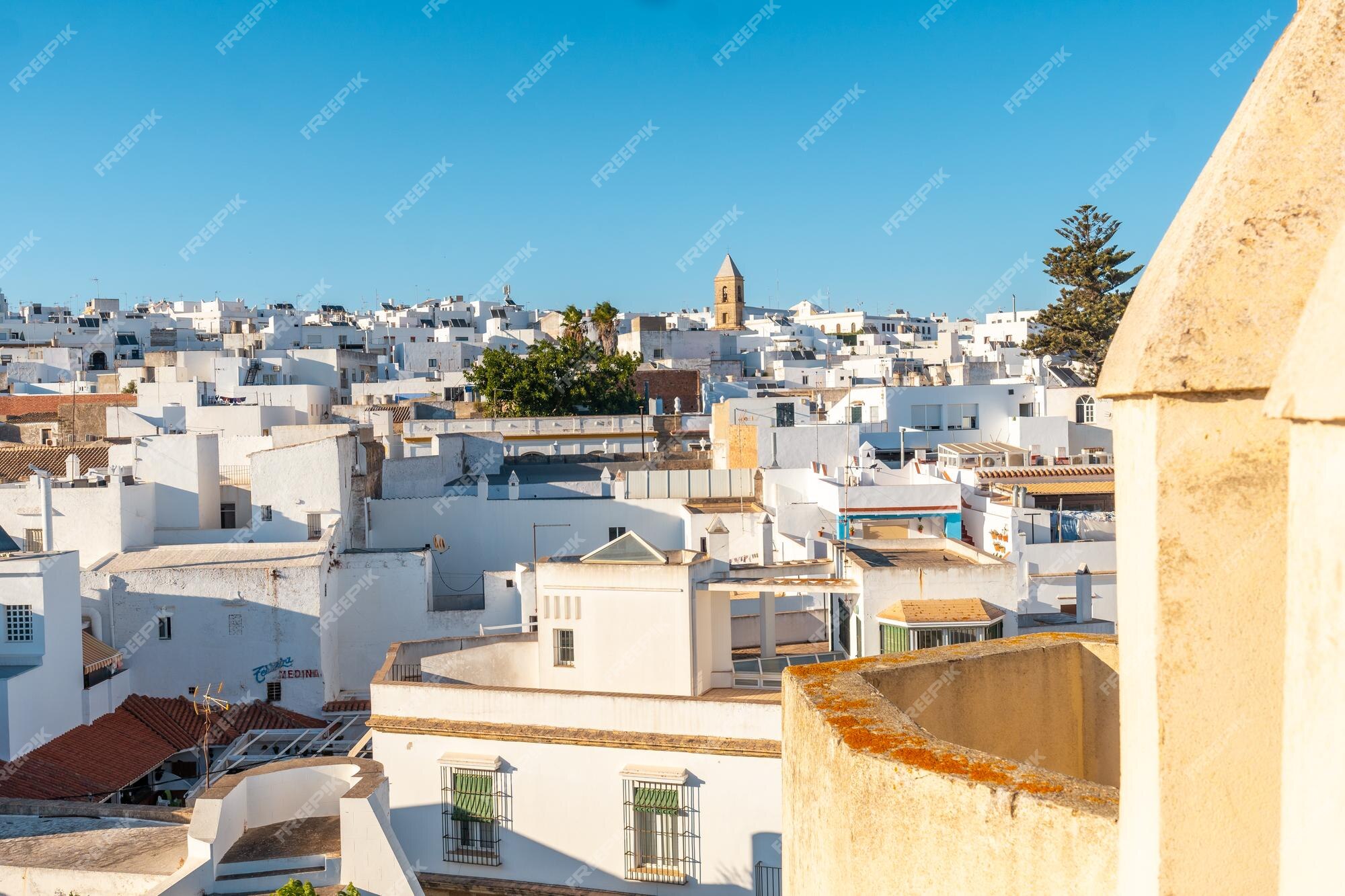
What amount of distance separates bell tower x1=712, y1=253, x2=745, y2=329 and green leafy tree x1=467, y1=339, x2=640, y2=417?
34.9m

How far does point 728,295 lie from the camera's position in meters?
78.9

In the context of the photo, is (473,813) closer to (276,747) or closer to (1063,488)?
(276,747)

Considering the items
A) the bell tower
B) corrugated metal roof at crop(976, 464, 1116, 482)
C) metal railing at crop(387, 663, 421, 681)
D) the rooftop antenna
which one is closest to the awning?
the rooftop antenna

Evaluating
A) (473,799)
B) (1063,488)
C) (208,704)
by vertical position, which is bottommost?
(208,704)

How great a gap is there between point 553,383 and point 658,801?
3061 centimetres

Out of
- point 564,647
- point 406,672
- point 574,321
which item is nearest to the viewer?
point 564,647

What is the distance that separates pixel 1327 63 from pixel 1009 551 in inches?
653

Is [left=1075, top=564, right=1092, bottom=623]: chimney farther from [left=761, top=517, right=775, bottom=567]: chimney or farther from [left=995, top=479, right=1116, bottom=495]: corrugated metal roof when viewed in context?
[left=995, top=479, right=1116, bottom=495]: corrugated metal roof

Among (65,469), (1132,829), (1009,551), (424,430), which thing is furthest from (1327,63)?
(424,430)

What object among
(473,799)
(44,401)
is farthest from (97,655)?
(44,401)

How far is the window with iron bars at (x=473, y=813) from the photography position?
1237 centimetres

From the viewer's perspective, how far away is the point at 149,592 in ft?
65.8

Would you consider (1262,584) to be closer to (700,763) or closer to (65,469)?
(700,763)

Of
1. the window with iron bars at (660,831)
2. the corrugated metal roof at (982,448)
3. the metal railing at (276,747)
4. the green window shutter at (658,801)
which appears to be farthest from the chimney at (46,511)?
the corrugated metal roof at (982,448)
